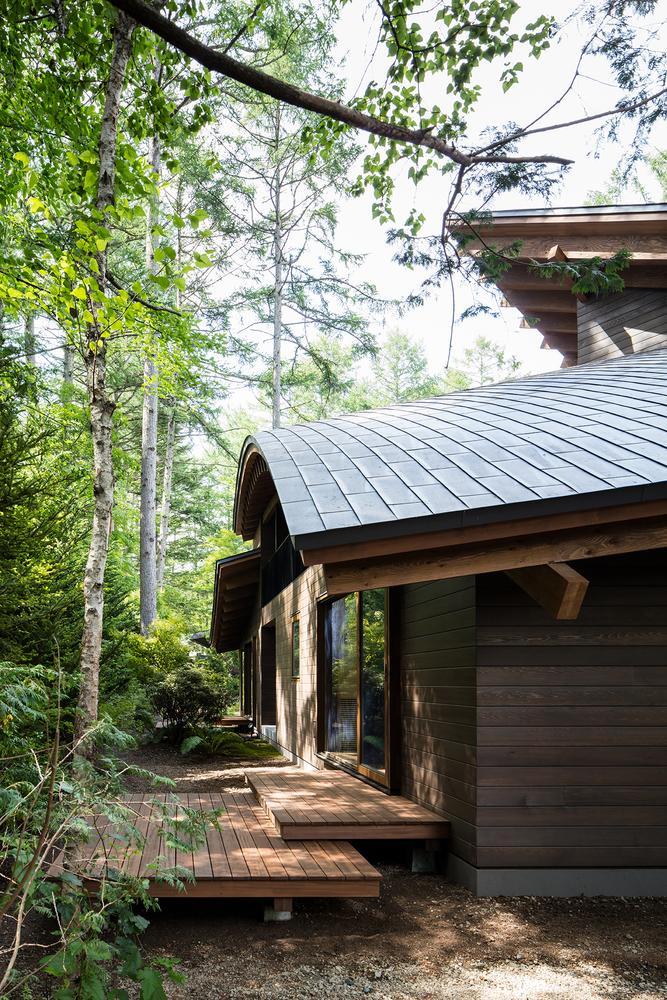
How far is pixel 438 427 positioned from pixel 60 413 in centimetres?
1078

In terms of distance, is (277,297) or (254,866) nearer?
(254,866)

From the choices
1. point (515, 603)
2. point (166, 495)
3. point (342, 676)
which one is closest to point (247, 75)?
point (515, 603)

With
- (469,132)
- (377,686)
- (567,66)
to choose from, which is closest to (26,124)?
(469,132)

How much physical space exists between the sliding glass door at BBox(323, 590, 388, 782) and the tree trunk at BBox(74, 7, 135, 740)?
8.73 ft

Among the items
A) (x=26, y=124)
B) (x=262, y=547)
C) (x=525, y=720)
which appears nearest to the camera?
(x=525, y=720)

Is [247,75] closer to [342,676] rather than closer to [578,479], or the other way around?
[578,479]

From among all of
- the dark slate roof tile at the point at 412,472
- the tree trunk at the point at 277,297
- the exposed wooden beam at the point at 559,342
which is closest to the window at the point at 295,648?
the exposed wooden beam at the point at 559,342

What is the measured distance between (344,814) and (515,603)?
78.2 inches

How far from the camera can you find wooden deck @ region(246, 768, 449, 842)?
5.44m

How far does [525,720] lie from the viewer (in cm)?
514

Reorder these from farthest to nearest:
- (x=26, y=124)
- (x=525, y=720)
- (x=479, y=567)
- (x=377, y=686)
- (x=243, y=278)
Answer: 1. (x=243, y=278)
2. (x=26, y=124)
3. (x=377, y=686)
4. (x=525, y=720)
5. (x=479, y=567)

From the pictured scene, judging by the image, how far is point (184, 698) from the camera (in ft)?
42.1

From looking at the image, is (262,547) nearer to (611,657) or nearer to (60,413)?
(60,413)

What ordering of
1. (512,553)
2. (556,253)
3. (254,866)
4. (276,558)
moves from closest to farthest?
(512,553), (254,866), (556,253), (276,558)
